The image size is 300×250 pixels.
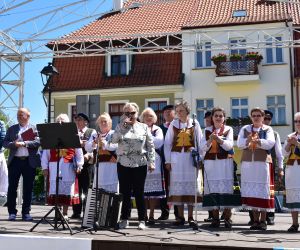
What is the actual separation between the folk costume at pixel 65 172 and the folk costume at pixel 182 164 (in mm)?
1630

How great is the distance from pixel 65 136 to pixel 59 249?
2133 millimetres

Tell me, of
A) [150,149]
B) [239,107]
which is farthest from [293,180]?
[239,107]

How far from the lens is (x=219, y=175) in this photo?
7.46 meters

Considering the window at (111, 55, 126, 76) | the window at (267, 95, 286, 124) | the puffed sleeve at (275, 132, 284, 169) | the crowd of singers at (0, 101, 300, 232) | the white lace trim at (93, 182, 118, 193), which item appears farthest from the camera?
the window at (111, 55, 126, 76)

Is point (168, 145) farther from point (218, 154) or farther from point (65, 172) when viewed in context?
point (65, 172)

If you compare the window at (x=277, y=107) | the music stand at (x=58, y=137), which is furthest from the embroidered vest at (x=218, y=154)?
the window at (x=277, y=107)

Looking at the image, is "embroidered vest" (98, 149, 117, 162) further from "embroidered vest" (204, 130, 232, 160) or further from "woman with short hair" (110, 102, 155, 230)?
"embroidered vest" (204, 130, 232, 160)

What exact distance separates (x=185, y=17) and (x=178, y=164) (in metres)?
21.1

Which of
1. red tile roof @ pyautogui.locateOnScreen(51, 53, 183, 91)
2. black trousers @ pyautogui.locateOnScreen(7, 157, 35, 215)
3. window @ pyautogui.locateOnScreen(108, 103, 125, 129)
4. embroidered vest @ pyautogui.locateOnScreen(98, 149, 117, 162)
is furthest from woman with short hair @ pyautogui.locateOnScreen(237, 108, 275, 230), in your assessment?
window @ pyautogui.locateOnScreen(108, 103, 125, 129)

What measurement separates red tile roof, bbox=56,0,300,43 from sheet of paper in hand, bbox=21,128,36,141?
1616 centimetres

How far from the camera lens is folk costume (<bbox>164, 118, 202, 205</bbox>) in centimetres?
758

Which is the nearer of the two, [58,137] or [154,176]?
[58,137]

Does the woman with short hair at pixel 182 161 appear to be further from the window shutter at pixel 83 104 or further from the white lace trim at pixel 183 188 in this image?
the window shutter at pixel 83 104

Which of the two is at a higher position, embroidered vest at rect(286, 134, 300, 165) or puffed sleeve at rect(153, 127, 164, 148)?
puffed sleeve at rect(153, 127, 164, 148)
